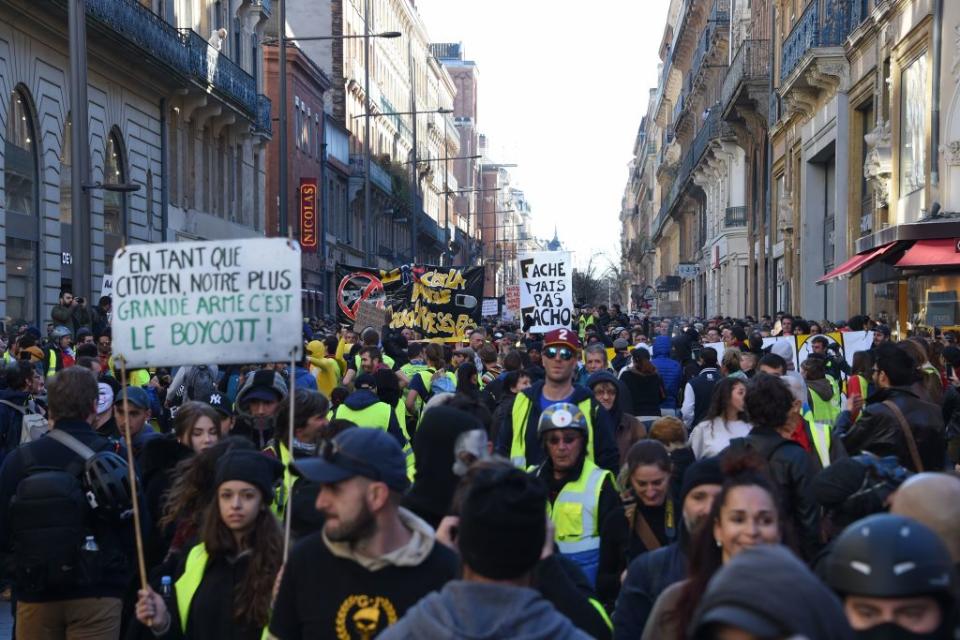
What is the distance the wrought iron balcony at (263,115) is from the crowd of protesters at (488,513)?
32.1 m

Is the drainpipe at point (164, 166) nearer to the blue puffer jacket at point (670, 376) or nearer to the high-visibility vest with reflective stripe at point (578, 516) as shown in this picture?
the blue puffer jacket at point (670, 376)

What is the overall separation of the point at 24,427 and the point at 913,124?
17240 mm

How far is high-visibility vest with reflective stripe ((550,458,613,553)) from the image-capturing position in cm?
657

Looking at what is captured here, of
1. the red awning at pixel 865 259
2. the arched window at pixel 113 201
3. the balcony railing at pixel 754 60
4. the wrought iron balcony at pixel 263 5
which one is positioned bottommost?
the red awning at pixel 865 259

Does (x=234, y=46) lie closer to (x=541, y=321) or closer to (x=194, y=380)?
(x=541, y=321)

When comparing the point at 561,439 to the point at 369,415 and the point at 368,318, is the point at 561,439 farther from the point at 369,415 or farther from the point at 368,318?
the point at 368,318

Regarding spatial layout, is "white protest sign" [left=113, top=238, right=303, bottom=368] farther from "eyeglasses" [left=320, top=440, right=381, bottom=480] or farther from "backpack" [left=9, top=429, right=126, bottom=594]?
"eyeglasses" [left=320, top=440, right=381, bottom=480]

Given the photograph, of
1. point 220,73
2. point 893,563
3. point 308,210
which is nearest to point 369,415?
point 893,563

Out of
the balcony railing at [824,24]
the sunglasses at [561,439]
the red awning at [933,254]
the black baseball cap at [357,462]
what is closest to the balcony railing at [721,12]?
the balcony railing at [824,24]

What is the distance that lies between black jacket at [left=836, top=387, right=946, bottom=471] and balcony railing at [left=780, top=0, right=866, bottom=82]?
883 inches

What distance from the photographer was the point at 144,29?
3114 centimetres

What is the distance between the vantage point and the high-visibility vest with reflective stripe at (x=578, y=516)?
21.6 feet

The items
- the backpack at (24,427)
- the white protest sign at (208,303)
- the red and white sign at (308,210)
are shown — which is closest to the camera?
the white protest sign at (208,303)

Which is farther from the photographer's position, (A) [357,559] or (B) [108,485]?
(B) [108,485]
